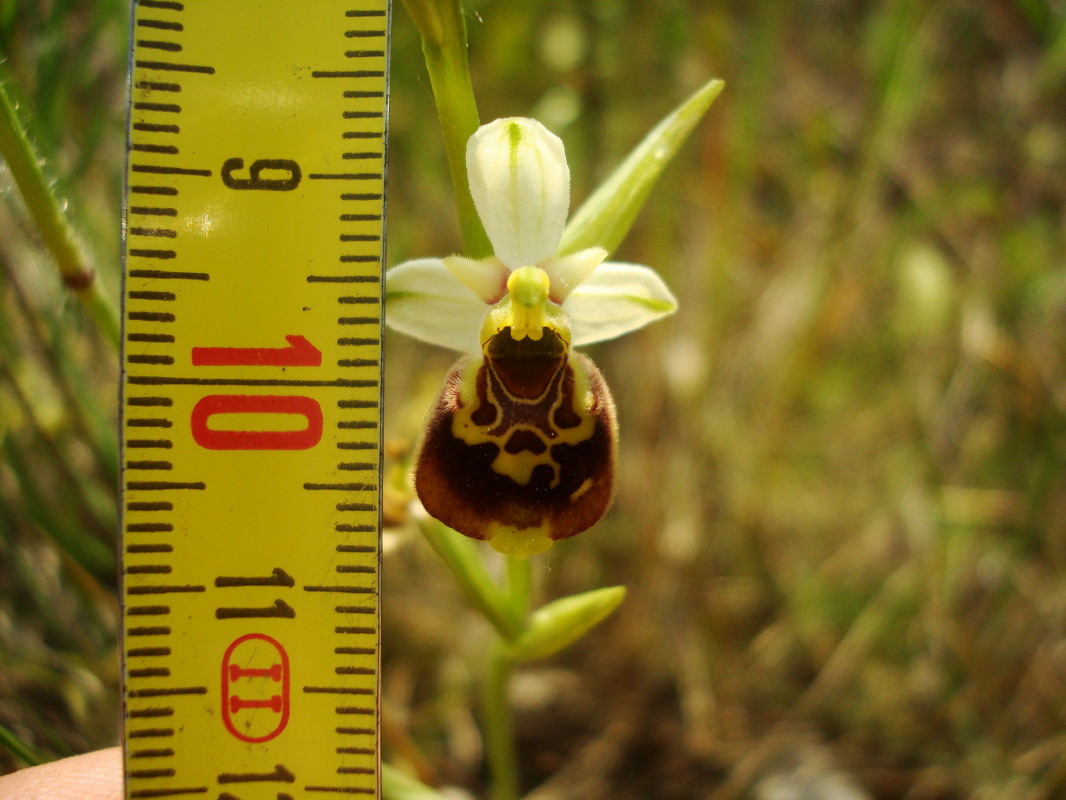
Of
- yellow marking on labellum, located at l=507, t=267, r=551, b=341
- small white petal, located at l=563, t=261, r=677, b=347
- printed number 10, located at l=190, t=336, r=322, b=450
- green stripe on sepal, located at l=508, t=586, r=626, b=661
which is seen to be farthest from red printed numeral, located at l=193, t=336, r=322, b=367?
green stripe on sepal, located at l=508, t=586, r=626, b=661

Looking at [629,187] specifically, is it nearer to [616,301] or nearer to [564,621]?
[616,301]

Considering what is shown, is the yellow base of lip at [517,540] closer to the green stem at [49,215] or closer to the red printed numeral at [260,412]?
the red printed numeral at [260,412]

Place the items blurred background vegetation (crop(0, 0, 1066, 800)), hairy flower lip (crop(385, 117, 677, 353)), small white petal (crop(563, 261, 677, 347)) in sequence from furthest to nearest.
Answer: blurred background vegetation (crop(0, 0, 1066, 800)) < small white petal (crop(563, 261, 677, 347)) < hairy flower lip (crop(385, 117, 677, 353))

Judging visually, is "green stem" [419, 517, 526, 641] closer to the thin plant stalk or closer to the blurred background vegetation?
the thin plant stalk

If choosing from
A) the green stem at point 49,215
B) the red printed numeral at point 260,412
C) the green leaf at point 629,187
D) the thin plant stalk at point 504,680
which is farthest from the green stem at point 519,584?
the green stem at point 49,215

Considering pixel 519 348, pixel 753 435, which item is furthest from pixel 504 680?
pixel 753 435

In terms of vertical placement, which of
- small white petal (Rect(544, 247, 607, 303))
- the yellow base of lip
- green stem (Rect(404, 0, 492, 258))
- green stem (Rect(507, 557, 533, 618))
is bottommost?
green stem (Rect(507, 557, 533, 618))

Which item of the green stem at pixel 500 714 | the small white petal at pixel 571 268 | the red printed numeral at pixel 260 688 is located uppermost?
the small white petal at pixel 571 268
